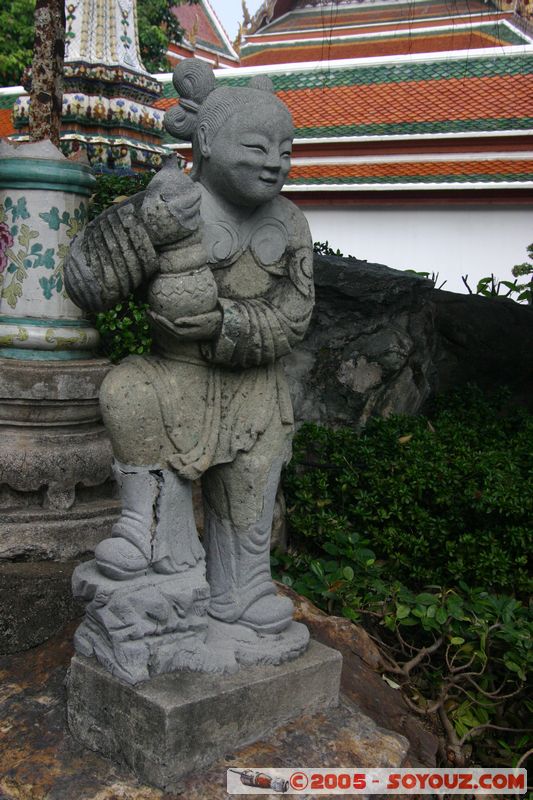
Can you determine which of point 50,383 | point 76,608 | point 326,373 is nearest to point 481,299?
point 326,373

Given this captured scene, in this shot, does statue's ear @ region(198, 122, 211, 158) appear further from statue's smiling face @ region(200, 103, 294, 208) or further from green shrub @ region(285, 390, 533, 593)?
green shrub @ region(285, 390, 533, 593)

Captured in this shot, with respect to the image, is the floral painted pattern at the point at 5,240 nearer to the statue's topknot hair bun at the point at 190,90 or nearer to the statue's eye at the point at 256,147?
the statue's topknot hair bun at the point at 190,90

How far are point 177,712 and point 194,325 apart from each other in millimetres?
1066

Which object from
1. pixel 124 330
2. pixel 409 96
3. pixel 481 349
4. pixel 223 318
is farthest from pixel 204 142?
pixel 409 96

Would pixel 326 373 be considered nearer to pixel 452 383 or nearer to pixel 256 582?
pixel 452 383

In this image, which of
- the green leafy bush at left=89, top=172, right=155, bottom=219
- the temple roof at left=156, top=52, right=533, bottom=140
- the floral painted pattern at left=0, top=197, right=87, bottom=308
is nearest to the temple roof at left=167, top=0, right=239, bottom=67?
the temple roof at left=156, top=52, right=533, bottom=140

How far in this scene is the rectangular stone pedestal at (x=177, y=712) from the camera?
2.24m

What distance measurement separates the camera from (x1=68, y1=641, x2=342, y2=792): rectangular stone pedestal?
224cm

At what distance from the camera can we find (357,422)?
4504 millimetres

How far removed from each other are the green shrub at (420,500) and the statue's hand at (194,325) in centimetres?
183

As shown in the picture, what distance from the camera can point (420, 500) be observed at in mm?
4020

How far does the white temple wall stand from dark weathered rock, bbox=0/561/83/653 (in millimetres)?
8272

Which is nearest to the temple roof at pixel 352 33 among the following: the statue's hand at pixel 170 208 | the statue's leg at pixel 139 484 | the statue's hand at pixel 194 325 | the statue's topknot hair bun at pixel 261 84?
the statue's topknot hair bun at pixel 261 84

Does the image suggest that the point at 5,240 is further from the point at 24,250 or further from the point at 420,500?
the point at 420,500
